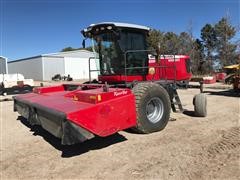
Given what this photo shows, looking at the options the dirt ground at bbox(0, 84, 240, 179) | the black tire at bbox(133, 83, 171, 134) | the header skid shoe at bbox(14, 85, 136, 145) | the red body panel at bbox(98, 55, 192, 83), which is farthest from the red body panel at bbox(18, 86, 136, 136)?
the red body panel at bbox(98, 55, 192, 83)

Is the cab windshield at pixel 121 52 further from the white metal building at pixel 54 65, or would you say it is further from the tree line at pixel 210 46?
the white metal building at pixel 54 65

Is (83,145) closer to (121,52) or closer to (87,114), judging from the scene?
(87,114)

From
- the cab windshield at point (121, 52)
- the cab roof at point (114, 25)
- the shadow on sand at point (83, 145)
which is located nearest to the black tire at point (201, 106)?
the cab windshield at point (121, 52)

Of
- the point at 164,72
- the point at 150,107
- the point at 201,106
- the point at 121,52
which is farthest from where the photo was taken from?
the point at 164,72

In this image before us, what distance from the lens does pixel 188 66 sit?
30.1 feet

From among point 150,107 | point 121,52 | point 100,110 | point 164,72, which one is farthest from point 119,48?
point 100,110

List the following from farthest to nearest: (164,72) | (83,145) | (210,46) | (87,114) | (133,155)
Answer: (210,46) < (164,72) < (83,145) < (133,155) < (87,114)

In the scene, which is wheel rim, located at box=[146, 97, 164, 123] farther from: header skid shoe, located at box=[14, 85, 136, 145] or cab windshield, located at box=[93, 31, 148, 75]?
cab windshield, located at box=[93, 31, 148, 75]

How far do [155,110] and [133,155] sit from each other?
189cm

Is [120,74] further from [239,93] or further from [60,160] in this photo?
[239,93]

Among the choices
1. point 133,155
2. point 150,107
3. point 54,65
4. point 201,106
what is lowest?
point 133,155

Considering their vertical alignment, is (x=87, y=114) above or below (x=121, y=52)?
below

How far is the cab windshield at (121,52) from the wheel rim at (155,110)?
3.37 feet

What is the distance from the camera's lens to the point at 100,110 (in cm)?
480
